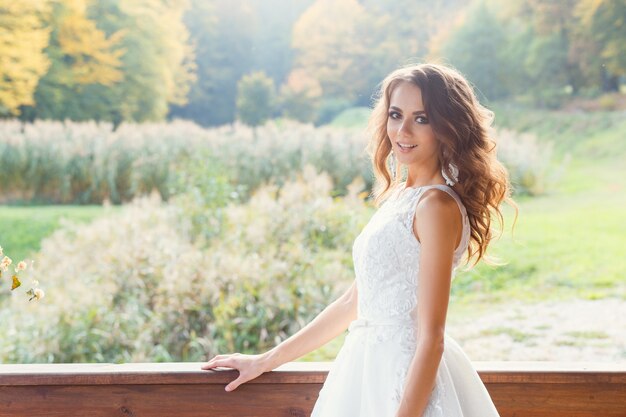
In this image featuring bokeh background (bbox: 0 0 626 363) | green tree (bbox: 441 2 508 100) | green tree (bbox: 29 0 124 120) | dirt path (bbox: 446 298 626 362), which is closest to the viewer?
dirt path (bbox: 446 298 626 362)

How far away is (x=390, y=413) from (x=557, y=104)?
3.94m

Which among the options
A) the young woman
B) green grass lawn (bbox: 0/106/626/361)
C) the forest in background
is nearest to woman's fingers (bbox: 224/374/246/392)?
the young woman

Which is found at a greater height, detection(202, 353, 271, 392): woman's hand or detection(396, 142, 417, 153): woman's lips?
detection(396, 142, 417, 153): woman's lips

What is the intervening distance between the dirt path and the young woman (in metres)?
2.72

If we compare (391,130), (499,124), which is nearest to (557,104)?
(499,124)

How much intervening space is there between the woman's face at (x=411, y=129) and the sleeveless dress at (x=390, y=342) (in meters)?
0.07

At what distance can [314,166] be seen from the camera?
4938mm

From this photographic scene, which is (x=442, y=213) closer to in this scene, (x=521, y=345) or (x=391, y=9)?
(x=521, y=345)

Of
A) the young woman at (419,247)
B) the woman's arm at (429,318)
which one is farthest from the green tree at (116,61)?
the woman's arm at (429,318)

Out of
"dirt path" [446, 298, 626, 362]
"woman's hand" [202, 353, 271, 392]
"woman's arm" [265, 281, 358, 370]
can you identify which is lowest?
"dirt path" [446, 298, 626, 362]

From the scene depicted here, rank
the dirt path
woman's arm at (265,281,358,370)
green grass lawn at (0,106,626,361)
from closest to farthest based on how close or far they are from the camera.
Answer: woman's arm at (265,281,358,370), the dirt path, green grass lawn at (0,106,626,361)

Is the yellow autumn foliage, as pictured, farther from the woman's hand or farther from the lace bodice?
the lace bodice

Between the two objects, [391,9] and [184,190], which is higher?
[391,9]

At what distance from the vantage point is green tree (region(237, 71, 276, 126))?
4.96 metres
